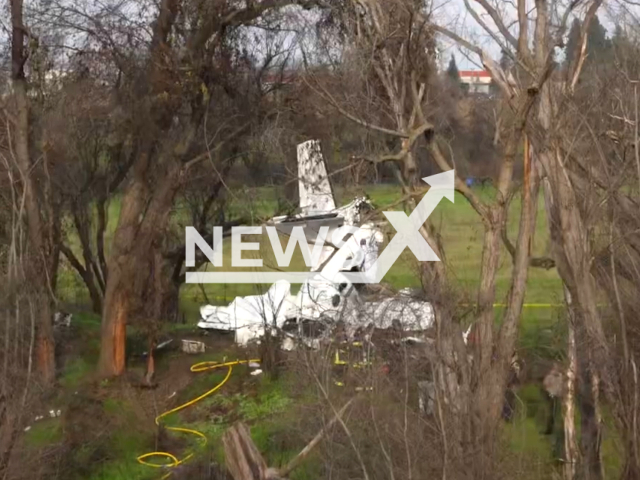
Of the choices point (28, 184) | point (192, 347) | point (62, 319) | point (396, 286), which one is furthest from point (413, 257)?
point (62, 319)

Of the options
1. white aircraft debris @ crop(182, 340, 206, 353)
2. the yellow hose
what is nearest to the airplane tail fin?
the yellow hose

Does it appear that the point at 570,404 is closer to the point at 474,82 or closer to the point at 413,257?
the point at 413,257

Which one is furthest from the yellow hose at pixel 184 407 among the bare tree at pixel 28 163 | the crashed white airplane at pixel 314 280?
the bare tree at pixel 28 163

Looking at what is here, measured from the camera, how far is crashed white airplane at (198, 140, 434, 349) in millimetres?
9500

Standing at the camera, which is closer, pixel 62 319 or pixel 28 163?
pixel 28 163

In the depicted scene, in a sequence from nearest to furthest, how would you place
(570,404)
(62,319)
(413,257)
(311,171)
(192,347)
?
(413,257), (570,404), (311,171), (192,347), (62,319)

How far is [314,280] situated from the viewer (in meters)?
11.2

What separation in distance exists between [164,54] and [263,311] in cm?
332

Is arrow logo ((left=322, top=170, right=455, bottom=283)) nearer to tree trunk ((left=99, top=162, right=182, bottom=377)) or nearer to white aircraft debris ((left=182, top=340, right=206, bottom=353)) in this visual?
tree trunk ((left=99, top=162, right=182, bottom=377))

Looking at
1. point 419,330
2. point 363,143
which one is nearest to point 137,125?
point 363,143

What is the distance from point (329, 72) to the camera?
932 cm

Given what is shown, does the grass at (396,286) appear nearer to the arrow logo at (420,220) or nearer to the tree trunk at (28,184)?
the arrow logo at (420,220)

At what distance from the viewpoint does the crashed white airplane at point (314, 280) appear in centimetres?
950

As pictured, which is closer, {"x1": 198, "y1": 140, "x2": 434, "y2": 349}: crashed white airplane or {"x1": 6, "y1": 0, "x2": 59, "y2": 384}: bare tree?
{"x1": 198, "y1": 140, "x2": 434, "y2": 349}: crashed white airplane
